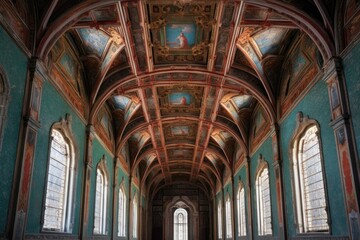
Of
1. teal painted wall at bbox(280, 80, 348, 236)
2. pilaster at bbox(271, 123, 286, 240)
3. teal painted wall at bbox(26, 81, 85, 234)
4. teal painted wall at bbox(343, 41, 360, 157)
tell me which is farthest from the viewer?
pilaster at bbox(271, 123, 286, 240)

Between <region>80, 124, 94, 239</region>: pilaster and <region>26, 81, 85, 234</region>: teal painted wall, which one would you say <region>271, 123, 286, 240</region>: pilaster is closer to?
<region>80, 124, 94, 239</region>: pilaster

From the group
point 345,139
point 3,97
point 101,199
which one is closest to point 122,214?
point 101,199

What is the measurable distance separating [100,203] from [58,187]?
5.81m

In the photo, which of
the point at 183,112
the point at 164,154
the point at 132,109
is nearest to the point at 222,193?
the point at 164,154

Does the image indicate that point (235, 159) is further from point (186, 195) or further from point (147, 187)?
point (186, 195)

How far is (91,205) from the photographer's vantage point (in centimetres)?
1557

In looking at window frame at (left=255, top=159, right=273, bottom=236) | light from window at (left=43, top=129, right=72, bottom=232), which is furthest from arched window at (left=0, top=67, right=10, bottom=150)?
window frame at (left=255, top=159, right=273, bottom=236)

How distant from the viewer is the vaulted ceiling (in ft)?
34.8

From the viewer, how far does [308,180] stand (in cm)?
1206

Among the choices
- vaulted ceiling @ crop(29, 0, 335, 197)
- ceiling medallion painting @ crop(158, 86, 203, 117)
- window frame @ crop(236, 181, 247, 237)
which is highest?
ceiling medallion painting @ crop(158, 86, 203, 117)

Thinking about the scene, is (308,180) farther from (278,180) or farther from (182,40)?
(182,40)

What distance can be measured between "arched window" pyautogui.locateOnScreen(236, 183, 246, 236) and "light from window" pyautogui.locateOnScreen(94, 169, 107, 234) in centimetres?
898

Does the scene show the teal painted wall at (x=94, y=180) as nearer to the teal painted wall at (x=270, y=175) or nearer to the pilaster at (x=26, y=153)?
the pilaster at (x=26, y=153)

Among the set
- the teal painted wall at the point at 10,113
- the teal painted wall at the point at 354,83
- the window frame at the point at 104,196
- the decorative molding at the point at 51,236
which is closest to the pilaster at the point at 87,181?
the decorative molding at the point at 51,236
